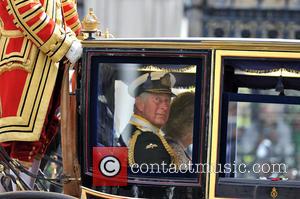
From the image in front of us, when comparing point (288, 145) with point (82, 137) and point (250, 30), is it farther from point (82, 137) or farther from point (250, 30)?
point (250, 30)

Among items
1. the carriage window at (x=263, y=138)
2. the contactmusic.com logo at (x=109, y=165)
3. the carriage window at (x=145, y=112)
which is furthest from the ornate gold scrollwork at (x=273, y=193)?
the contactmusic.com logo at (x=109, y=165)

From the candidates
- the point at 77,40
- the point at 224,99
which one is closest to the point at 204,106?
the point at 224,99

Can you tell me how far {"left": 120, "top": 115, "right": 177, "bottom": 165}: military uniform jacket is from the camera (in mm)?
5289

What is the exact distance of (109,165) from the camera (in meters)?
5.30

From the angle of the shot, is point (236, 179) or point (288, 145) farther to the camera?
point (288, 145)

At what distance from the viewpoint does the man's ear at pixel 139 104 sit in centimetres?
528

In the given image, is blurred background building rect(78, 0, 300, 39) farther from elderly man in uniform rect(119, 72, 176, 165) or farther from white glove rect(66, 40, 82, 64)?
elderly man in uniform rect(119, 72, 176, 165)

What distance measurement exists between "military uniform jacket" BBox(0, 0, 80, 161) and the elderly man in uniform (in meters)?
0.50

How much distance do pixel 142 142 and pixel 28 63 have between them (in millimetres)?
782

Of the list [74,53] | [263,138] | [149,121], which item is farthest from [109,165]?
[263,138]

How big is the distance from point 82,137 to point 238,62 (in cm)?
93

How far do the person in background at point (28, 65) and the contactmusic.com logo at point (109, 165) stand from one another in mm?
401

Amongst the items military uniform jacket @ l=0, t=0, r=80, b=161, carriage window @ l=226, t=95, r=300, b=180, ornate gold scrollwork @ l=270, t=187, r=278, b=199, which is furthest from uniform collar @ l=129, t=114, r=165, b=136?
ornate gold scrollwork @ l=270, t=187, r=278, b=199

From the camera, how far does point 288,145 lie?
515 inches
